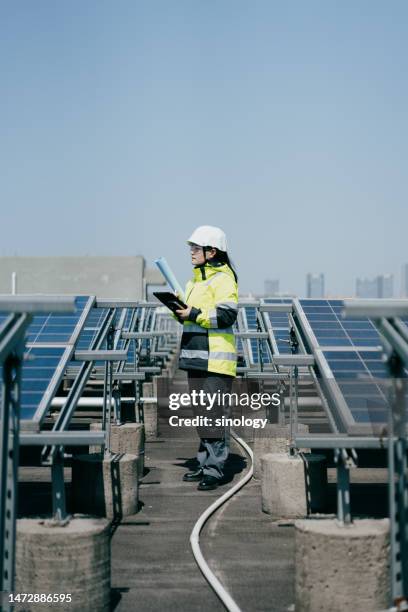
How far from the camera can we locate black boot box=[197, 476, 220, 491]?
29.0 feet

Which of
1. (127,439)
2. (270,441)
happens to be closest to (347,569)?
(270,441)

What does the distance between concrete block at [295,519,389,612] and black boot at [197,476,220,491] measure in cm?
400

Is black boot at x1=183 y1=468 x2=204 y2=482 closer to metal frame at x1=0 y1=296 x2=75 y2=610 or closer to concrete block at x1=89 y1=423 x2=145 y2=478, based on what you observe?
concrete block at x1=89 y1=423 x2=145 y2=478

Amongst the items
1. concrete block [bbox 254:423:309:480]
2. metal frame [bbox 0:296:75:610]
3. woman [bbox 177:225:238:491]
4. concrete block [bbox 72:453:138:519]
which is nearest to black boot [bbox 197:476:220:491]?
woman [bbox 177:225:238:491]

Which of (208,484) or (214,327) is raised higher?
(214,327)

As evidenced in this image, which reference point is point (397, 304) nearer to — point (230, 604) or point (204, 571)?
point (230, 604)

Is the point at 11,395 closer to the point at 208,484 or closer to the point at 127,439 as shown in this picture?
the point at 208,484

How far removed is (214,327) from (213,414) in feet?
2.68

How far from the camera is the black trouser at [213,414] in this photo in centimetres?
850

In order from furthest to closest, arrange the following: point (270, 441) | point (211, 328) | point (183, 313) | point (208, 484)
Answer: point (270, 441) → point (208, 484) → point (211, 328) → point (183, 313)

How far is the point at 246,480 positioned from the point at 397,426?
4803mm

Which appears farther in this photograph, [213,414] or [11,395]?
[213,414]

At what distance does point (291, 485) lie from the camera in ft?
24.8

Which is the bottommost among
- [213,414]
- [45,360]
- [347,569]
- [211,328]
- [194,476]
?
[194,476]
